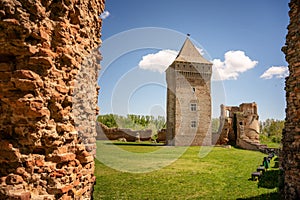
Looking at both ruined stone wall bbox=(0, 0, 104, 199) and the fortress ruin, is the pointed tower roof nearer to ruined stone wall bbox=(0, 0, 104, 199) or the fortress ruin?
the fortress ruin

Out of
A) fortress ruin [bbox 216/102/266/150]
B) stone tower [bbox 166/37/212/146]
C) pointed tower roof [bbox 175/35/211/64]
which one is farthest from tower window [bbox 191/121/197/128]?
pointed tower roof [bbox 175/35/211/64]

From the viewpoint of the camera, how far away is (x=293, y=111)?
5883 mm

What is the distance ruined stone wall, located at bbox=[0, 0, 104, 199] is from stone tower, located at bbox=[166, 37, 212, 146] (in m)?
30.3

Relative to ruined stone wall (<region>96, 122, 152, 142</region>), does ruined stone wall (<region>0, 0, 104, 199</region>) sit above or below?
above

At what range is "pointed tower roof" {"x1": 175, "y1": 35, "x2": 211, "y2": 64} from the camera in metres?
34.8

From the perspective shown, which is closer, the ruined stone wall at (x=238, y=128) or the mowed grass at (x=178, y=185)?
the mowed grass at (x=178, y=185)

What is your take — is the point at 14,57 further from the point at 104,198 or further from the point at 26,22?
the point at 104,198

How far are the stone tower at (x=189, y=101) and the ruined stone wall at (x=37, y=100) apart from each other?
99.4 feet

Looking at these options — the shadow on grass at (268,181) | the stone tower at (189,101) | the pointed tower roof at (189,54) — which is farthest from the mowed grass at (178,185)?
the pointed tower roof at (189,54)

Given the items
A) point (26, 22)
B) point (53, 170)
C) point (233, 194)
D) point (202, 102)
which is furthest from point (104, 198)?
point (202, 102)

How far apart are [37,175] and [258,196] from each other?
7.18 metres

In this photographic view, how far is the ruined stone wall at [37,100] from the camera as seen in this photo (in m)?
2.88

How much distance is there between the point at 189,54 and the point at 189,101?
6.70 m

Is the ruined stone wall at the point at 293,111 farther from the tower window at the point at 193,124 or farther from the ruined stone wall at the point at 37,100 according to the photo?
the tower window at the point at 193,124
